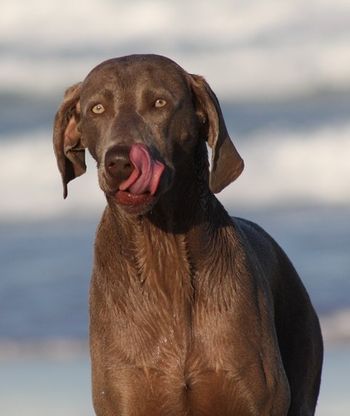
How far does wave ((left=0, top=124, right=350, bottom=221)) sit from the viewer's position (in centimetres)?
2389

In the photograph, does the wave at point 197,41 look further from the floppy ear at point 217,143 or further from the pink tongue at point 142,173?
the pink tongue at point 142,173

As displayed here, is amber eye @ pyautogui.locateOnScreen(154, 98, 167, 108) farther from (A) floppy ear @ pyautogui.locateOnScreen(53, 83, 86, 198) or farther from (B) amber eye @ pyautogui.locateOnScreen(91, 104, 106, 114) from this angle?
(A) floppy ear @ pyautogui.locateOnScreen(53, 83, 86, 198)

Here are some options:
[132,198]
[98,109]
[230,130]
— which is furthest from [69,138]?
[230,130]

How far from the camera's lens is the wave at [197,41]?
1113 inches

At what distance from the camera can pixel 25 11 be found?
1231 inches

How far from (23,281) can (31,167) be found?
4364mm

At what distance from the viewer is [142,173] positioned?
1078 cm

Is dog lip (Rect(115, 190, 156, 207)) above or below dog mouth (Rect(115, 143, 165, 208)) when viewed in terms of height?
below

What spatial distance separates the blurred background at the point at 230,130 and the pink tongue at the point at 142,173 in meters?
4.85

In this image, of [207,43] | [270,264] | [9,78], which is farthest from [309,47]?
[270,264]

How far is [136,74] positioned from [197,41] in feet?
62.3

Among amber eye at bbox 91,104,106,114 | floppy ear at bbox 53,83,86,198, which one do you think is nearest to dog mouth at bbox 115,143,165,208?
amber eye at bbox 91,104,106,114

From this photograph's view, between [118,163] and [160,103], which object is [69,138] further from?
[118,163]

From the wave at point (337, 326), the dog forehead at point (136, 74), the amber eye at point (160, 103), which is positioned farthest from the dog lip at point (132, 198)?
the wave at point (337, 326)
